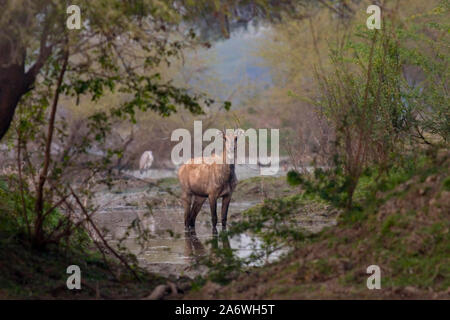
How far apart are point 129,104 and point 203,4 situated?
4.38 ft

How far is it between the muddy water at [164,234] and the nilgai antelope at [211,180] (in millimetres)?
365

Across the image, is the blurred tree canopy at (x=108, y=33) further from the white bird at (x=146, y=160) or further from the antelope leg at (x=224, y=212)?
the white bird at (x=146, y=160)

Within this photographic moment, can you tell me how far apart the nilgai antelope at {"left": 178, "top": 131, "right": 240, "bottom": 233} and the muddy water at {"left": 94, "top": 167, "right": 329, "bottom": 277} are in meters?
0.36

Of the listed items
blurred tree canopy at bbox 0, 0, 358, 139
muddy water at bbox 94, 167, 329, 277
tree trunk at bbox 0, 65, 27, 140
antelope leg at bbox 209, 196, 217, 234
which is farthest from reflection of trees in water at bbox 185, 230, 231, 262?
tree trunk at bbox 0, 65, 27, 140

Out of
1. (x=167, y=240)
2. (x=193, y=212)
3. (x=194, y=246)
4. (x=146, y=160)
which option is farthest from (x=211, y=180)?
(x=146, y=160)

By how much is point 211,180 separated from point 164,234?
182 inches

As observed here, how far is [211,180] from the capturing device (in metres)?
16.2

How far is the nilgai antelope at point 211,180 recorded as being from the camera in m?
16.0

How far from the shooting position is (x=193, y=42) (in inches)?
337

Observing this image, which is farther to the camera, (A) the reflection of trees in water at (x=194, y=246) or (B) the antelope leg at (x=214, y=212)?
(B) the antelope leg at (x=214, y=212)

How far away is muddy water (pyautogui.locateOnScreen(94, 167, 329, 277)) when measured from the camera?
31.7 feet

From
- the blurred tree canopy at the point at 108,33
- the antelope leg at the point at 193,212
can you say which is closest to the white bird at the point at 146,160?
the antelope leg at the point at 193,212
